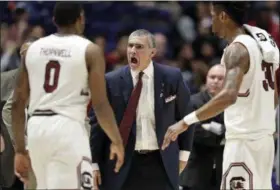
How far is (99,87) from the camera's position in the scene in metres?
6.70

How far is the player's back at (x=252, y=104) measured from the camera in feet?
22.6

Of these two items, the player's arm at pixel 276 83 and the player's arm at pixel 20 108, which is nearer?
the player's arm at pixel 20 108

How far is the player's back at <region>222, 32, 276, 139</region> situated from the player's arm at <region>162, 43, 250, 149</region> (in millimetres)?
77

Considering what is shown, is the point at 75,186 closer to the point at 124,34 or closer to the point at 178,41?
the point at 124,34

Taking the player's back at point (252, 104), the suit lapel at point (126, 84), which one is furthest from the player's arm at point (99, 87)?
the suit lapel at point (126, 84)

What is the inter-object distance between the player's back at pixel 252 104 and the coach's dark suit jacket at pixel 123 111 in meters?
1.27

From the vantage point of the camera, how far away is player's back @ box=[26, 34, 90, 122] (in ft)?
21.8

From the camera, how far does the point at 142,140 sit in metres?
8.10

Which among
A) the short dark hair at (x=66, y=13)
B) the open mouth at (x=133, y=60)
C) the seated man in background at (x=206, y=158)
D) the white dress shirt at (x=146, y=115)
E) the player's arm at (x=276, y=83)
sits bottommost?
the seated man in background at (x=206, y=158)

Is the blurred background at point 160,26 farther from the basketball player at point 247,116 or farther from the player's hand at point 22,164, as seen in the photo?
the player's hand at point 22,164

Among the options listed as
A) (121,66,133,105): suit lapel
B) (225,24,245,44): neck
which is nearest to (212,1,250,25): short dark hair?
(225,24,245,44): neck

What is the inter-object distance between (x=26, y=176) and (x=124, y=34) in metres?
7.97

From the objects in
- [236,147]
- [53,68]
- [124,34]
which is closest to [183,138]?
[236,147]

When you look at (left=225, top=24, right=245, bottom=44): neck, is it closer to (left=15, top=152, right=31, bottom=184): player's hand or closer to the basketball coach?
the basketball coach
